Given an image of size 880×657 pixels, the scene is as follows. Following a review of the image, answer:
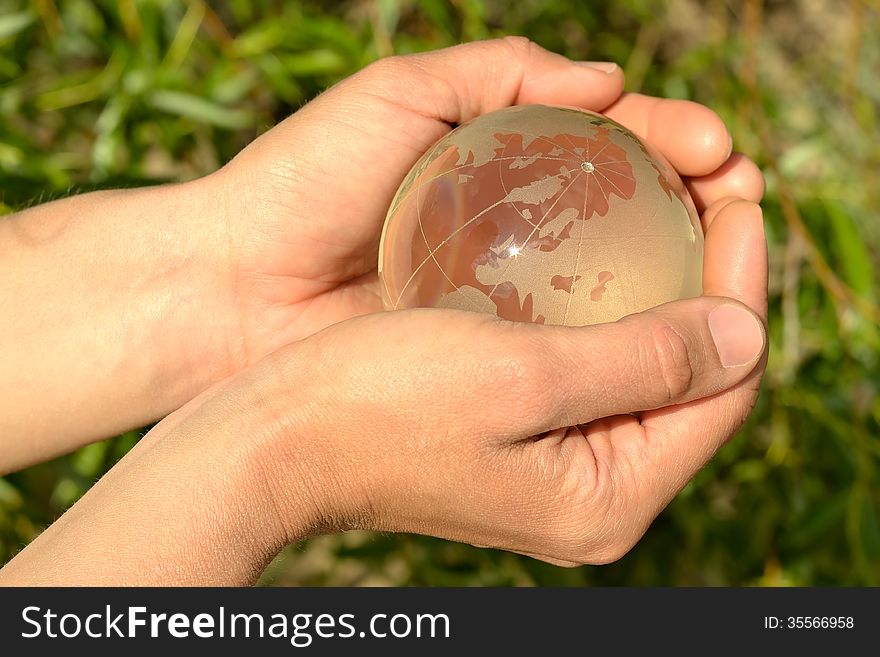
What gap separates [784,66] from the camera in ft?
9.21

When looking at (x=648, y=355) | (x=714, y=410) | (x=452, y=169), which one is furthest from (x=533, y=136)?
(x=714, y=410)

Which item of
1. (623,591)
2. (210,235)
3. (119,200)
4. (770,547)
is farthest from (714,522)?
(119,200)

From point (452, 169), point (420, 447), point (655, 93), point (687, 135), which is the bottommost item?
point (655, 93)

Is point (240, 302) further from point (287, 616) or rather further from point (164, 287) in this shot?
point (287, 616)

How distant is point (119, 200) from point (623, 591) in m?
1.02

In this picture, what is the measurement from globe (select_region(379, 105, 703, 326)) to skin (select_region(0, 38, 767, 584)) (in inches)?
2.4

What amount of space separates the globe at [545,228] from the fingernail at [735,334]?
0.07 meters

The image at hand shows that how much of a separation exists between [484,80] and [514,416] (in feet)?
2.18

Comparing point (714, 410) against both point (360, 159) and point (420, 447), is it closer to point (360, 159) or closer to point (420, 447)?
point (420, 447)

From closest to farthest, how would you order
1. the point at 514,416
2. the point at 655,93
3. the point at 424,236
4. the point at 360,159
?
the point at 514,416
the point at 424,236
the point at 360,159
the point at 655,93

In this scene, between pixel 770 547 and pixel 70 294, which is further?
pixel 770 547

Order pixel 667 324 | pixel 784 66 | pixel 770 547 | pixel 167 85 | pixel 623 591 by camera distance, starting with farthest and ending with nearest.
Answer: pixel 784 66, pixel 770 547, pixel 167 85, pixel 623 591, pixel 667 324

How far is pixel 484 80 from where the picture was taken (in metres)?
1.53

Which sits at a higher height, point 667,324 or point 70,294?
point 667,324
